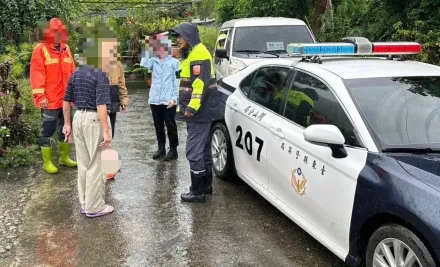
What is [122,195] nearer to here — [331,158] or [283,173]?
[283,173]

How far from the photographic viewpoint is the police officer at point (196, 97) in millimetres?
4781

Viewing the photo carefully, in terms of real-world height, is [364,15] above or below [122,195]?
above

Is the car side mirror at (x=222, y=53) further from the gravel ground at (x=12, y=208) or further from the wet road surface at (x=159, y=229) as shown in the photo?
the gravel ground at (x=12, y=208)

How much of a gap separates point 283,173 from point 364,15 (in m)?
9.47

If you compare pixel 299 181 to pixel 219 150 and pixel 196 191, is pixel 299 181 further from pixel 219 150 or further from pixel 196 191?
pixel 219 150

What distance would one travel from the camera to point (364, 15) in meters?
12.5

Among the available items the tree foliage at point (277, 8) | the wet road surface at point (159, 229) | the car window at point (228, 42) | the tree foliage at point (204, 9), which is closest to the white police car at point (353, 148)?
the wet road surface at point (159, 229)

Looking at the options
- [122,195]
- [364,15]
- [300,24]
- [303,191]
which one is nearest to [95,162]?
[122,195]

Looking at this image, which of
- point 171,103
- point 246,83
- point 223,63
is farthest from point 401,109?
point 223,63

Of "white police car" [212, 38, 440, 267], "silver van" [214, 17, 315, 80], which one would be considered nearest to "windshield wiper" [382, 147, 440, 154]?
"white police car" [212, 38, 440, 267]

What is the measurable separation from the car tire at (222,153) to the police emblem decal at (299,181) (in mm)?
1498

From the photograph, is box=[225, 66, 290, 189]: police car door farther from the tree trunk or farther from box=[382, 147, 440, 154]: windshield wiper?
the tree trunk

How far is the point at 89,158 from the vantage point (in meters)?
4.77

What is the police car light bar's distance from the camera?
14.9 ft
